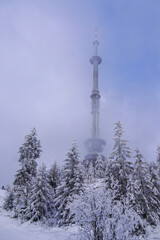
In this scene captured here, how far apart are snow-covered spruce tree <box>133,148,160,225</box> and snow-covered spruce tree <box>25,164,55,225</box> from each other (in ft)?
38.7

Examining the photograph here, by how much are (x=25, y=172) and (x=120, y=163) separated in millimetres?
13212

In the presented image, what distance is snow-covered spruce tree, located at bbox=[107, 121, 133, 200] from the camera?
881 inches

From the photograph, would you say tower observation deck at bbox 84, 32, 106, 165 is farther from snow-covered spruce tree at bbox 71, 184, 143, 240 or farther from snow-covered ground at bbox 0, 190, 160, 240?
snow-covered spruce tree at bbox 71, 184, 143, 240

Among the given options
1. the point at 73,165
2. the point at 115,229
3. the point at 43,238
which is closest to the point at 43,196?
the point at 73,165

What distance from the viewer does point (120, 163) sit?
23594mm

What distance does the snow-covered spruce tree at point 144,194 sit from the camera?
2225cm

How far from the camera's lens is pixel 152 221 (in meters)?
22.3

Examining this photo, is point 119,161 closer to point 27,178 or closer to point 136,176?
point 136,176

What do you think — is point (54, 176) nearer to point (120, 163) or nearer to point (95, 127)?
point (120, 163)

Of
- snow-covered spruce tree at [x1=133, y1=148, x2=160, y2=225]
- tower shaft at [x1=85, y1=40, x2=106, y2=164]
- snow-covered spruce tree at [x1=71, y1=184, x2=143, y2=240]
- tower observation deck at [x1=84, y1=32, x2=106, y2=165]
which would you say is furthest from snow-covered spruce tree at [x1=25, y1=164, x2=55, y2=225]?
tower observation deck at [x1=84, y1=32, x2=106, y2=165]

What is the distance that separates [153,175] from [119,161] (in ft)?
34.7

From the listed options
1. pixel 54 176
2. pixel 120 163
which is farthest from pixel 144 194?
pixel 54 176

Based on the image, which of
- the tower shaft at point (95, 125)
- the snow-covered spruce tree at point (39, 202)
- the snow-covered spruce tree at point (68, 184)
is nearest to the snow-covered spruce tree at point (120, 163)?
the snow-covered spruce tree at point (68, 184)

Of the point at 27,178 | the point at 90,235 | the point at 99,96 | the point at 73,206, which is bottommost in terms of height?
the point at 90,235
